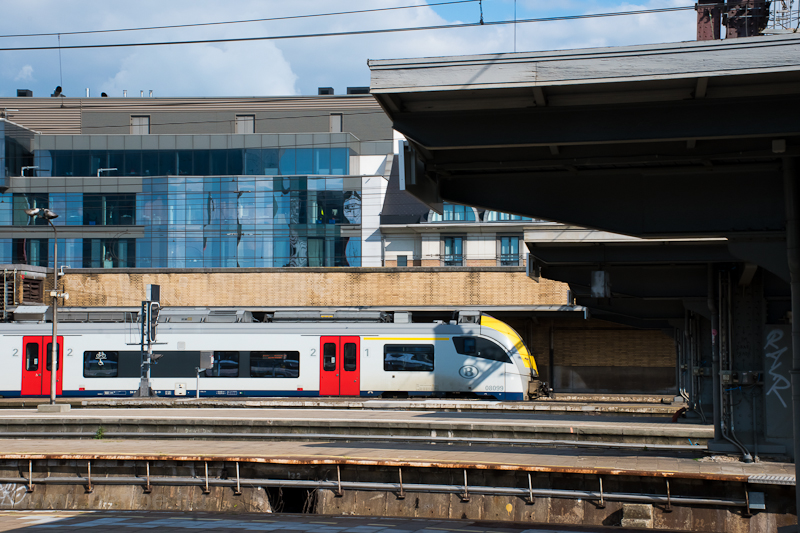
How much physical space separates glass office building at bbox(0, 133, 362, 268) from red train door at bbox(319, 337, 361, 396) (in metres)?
25.2

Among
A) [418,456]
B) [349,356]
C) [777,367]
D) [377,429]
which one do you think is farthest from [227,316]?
[777,367]

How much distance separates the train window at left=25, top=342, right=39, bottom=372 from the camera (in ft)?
90.0

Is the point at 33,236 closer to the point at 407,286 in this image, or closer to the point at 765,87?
the point at 407,286

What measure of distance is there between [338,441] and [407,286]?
63.9ft

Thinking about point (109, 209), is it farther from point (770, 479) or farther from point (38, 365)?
point (770, 479)

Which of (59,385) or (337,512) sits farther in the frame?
(59,385)

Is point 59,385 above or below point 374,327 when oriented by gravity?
below

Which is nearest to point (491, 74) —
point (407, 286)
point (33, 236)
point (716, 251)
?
point (716, 251)

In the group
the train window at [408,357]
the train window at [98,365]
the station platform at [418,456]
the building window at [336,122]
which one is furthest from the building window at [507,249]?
the station platform at [418,456]

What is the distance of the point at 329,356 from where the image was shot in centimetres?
2658

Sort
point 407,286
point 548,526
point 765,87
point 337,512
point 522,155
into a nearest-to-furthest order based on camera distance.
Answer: point 765,87 < point 522,155 < point 548,526 < point 337,512 < point 407,286

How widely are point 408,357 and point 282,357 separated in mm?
4314

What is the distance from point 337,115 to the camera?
6091 cm

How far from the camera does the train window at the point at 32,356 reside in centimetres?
2744
